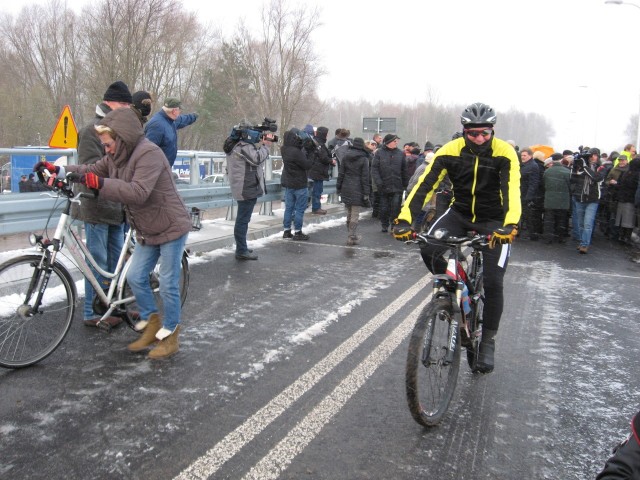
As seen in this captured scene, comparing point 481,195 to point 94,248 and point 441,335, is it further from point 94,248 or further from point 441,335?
point 94,248

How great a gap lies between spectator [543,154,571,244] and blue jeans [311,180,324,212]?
474cm

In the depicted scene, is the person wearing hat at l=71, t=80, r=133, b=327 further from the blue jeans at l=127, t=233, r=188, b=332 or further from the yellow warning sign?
the yellow warning sign

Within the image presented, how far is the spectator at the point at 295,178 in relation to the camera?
32.8 ft

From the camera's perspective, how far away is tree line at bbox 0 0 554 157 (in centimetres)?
2994

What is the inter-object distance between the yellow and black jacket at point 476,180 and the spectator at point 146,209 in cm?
175

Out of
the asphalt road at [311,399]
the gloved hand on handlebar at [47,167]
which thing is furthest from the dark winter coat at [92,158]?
the asphalt road at [311,399]

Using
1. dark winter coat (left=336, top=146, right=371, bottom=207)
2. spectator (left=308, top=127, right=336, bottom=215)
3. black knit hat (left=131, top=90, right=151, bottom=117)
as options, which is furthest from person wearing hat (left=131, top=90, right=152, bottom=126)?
spectator (left=308, top=127, right=336, bottom=215)

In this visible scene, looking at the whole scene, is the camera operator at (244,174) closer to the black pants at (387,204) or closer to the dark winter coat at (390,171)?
the dark winter coat at (390,171)

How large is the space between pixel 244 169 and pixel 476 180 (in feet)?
15.0

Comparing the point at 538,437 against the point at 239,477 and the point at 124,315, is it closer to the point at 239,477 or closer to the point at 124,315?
the point at 239,477

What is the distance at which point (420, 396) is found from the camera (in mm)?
3252

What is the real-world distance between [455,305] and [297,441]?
1.28 m

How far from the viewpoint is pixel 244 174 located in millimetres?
8016

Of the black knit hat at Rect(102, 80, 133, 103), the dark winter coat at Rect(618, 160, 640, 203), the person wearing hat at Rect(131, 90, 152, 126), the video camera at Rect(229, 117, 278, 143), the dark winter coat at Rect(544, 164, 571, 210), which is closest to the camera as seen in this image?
the black knit hat at Rect(102, 80, 133, 103)
